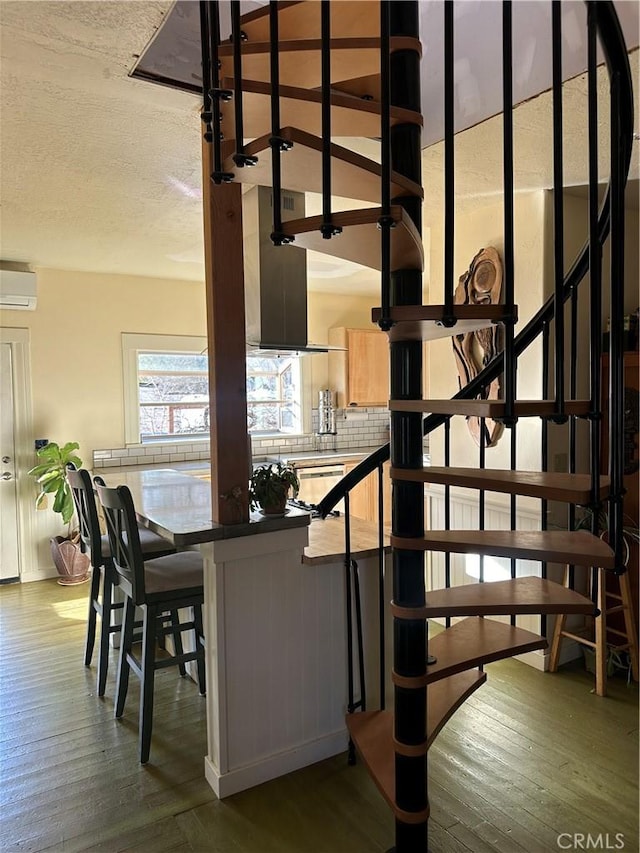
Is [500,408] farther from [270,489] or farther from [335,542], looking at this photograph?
[335,542]

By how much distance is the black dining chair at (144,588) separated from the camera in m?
2.36

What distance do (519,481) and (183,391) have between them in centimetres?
448

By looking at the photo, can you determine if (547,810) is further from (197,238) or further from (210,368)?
(197,238)

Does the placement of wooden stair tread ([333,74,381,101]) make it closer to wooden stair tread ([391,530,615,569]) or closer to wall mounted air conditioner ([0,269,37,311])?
wooden stair tread ([391,530,615,569])

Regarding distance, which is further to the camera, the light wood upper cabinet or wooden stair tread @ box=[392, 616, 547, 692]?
the light wood upper cabinet

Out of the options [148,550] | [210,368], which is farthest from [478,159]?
[148,550]

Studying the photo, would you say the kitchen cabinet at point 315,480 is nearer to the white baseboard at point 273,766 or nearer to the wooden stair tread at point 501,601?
the white baseboard at point 273,766

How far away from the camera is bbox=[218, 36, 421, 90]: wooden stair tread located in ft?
5.19

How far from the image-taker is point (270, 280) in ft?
9.15

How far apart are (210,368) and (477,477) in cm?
110

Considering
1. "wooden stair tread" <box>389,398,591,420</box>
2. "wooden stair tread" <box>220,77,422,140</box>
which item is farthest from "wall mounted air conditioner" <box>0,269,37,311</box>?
"wooden stair tread" <box>389,398,591,420</box>

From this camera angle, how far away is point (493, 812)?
205 centimetres

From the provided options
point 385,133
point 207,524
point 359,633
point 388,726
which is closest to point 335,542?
point 359,633

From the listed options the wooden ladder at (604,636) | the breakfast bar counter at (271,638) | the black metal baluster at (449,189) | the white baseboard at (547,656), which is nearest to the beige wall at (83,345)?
the breakfast bar counter at (271,638)
